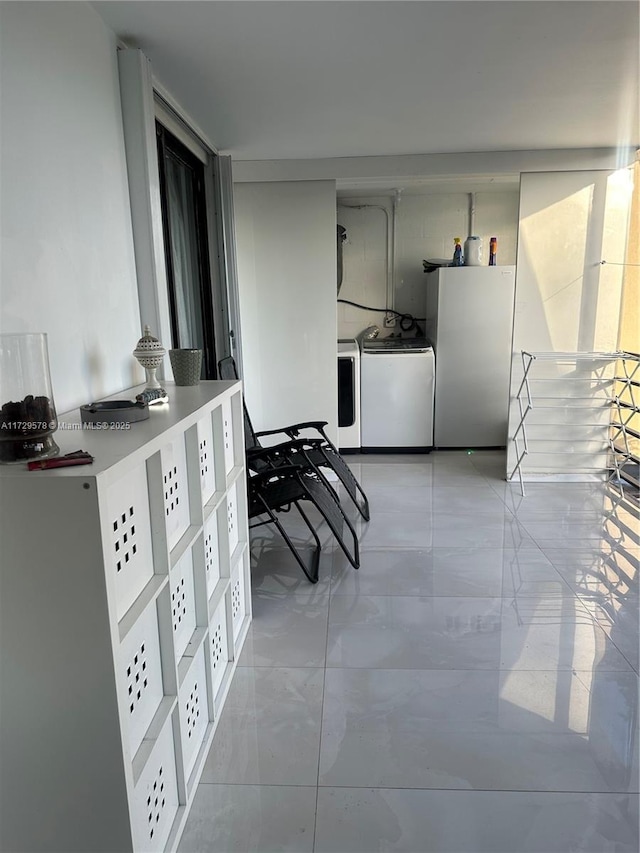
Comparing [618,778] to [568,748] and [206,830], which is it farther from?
[206,830]

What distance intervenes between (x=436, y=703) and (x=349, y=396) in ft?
10.8

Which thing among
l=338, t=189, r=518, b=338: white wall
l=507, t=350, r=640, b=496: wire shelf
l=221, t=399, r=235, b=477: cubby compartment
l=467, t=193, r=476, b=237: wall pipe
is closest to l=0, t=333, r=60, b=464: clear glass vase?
l=221, t=399, r=235, b=477: cubby compartment

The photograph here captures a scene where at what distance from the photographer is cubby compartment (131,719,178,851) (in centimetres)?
125

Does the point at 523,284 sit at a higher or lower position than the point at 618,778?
higher

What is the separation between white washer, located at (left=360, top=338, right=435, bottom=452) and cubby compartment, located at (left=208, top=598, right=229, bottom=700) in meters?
3.18

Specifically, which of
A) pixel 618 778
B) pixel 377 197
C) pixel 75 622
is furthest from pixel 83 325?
pixel 377 197

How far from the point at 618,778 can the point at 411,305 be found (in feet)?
14.6

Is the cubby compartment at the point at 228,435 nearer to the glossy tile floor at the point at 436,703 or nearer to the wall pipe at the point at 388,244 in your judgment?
the glossy tile floor at the point at 436,703

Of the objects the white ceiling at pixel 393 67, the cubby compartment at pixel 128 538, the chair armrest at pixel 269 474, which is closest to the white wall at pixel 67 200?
the white ceiling at pixel 393 67

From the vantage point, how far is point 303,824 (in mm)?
1495

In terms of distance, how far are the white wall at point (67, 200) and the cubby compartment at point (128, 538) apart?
51cm

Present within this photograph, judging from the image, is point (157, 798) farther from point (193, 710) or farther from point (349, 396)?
point (349, 396)

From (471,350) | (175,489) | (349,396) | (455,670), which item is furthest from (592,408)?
(175,489)

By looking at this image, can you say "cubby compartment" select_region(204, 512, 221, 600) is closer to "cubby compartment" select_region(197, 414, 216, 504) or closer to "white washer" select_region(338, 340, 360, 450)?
"cubby compartment" select_region(197, 414, 216, 504)
